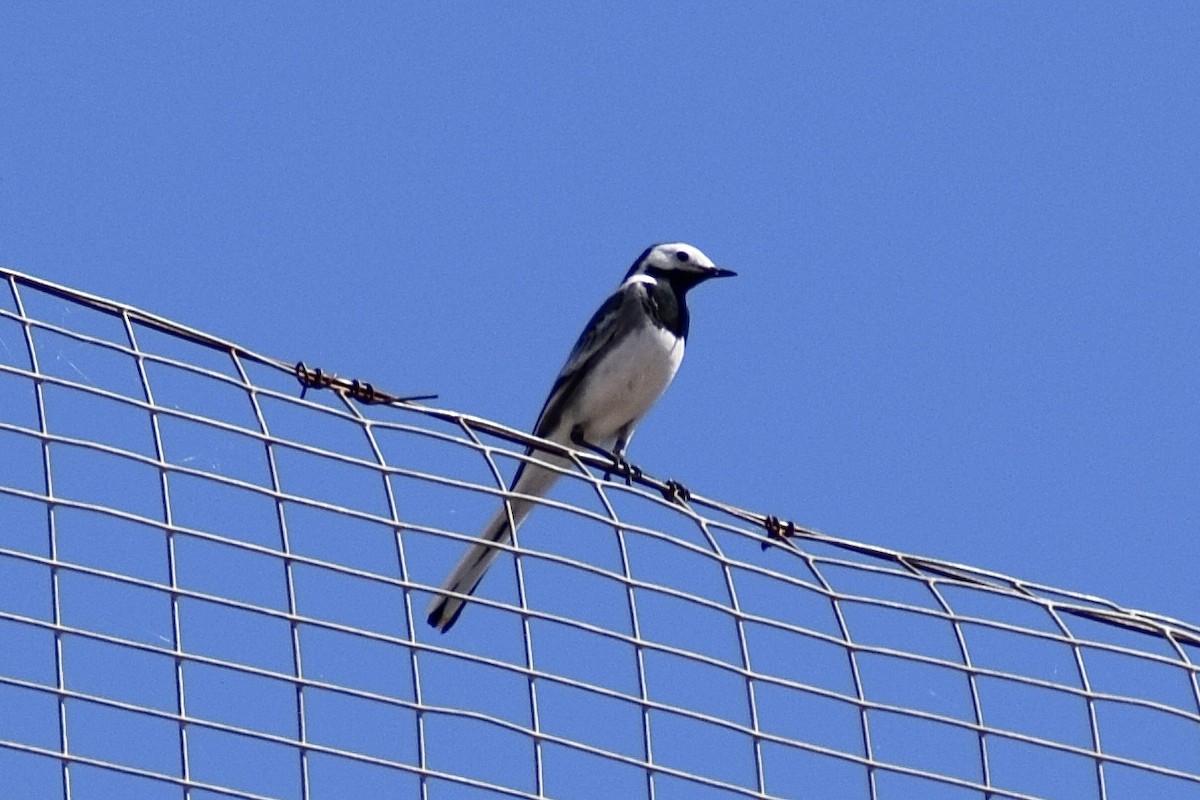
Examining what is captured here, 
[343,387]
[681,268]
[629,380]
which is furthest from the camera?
[681,268]

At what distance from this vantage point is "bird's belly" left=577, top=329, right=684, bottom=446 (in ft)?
32.8

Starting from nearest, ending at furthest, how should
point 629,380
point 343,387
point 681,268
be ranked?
point 343,387, point 629,380, point 681,268

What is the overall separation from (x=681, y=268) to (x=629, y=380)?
3.17 ft

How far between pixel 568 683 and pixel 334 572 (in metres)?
0.60

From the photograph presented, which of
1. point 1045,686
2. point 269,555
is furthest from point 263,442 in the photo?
point 1045,686

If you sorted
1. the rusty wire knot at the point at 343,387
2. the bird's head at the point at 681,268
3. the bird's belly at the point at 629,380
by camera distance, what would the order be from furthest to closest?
the bird's head at the point at 681,268
the bird's belly at the point at 629,380
the rusty wire knot at the point at 343,387

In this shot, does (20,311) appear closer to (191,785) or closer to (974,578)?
(191,785)

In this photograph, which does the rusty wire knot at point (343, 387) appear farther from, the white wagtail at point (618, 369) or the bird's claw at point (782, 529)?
the white wagtail at point (618, 369)

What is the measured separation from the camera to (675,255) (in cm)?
1080

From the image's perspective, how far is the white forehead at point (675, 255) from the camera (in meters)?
10.8

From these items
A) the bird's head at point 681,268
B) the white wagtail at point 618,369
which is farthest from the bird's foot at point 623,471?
the bird's head at point 681,268

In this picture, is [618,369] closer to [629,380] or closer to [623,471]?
[629,380]

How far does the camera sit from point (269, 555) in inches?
201

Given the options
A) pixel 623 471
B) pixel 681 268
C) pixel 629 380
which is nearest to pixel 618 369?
pixel 629 380
